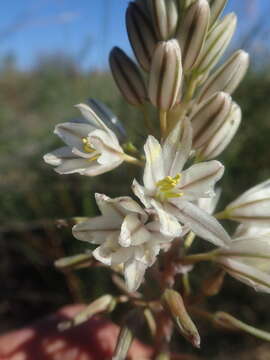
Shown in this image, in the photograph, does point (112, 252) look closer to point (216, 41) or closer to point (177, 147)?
point (177, 147)

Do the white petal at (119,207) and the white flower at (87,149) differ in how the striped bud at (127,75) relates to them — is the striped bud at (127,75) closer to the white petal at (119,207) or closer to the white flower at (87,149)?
the white flower at (87,149)

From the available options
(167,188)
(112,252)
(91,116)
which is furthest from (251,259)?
(91,116)

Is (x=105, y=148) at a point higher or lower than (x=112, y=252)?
higher

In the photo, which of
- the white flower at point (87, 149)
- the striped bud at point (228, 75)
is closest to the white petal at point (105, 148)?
the white flower at point (87, 149)

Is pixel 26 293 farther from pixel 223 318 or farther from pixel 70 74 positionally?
pixel 70 74

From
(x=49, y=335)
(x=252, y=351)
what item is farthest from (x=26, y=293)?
(x=252, y=351)

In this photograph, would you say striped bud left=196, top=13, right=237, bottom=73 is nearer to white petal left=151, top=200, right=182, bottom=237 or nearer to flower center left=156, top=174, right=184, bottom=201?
flower center left=156, top=174, right=184, bottom=201
